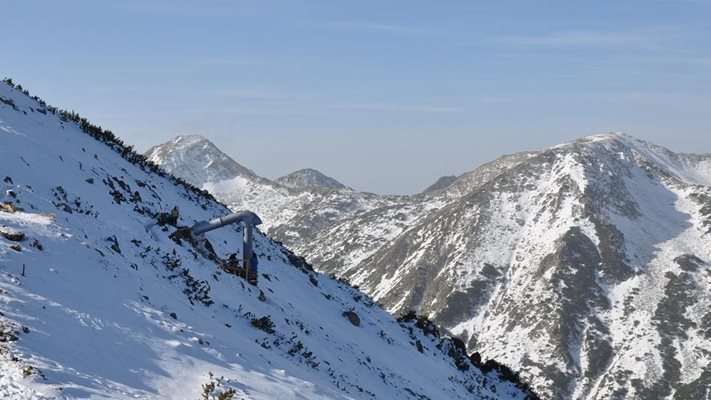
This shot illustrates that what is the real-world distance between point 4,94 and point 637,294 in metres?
184

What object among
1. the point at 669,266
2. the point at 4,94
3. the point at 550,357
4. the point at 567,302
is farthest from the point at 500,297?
the point at 4,94

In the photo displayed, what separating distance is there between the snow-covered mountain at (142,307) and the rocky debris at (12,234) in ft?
0.10

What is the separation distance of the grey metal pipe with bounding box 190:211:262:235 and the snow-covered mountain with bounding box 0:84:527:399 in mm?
835

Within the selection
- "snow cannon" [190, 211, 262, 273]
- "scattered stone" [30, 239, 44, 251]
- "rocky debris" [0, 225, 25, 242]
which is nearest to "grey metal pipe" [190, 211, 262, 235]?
"snow cannon" [190, 211, 262, 273]

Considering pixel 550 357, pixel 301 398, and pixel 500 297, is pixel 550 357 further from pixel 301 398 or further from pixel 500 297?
pixel 301 398

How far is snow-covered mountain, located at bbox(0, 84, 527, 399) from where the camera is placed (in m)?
12.8

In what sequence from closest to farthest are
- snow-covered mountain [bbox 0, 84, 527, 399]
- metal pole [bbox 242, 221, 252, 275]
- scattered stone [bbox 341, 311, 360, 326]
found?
snow-covered mountain [bbox 0, 84, 527, 399] < metal pole [bbox 242, 221, 252, 275] < scattered stone [bbox 341, 311, 360, 326]

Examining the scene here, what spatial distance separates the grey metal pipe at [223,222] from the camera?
28.2m

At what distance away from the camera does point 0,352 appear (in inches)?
456

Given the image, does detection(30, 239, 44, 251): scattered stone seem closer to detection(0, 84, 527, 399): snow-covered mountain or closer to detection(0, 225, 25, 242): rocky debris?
detection(0, 84, 527, 399): snow-covered mountain

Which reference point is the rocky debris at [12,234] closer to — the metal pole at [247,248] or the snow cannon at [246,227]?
the snow cannon at [246,227]

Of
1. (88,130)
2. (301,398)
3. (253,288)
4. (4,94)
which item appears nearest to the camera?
(301,398)

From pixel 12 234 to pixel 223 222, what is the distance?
43.2 ft

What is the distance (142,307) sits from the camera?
16062 millimetres
